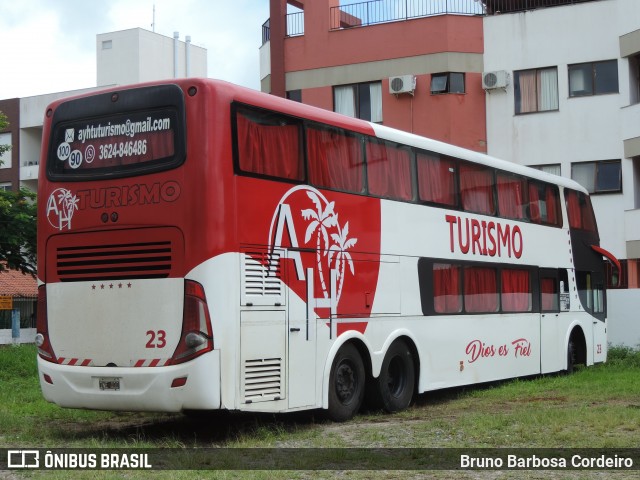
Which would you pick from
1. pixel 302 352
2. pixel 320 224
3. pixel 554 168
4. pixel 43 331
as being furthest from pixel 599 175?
pixel 43 331

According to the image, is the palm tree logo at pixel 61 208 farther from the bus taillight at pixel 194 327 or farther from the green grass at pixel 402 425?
the green grass at pixel 402 425

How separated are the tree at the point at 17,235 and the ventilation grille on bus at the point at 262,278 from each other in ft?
45.6

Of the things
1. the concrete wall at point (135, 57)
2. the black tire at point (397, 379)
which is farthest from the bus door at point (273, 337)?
the concrete wall at point (135, 57)

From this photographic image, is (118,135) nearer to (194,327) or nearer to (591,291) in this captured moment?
(194,327)

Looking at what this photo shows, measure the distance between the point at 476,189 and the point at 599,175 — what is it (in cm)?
1464

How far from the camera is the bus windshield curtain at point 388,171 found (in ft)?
49.5

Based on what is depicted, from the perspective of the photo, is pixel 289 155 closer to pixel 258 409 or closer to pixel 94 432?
pixel 258 409

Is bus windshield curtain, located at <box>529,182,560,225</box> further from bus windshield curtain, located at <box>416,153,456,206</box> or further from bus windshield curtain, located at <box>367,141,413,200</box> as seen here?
bus windshield curtain, located at <box>367,141,413,200</box>

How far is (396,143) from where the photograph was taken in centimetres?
1576

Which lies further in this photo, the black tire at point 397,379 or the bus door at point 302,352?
the black tire at point 397,379

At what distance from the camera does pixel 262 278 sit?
41.6ft

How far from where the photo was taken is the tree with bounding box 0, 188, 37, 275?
25250mm

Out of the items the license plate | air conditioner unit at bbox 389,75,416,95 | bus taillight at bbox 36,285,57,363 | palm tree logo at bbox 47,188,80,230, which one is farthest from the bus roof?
air conditioner unit at bbox 389,75,416,95

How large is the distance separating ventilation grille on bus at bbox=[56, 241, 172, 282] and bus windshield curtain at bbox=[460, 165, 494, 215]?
22.2ft
